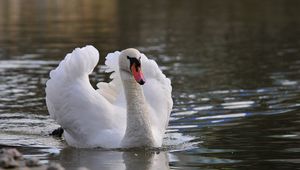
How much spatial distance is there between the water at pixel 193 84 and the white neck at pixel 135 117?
0.18 meters

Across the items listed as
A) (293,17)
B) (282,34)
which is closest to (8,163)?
(282,34)

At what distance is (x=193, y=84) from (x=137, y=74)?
7.50 meters

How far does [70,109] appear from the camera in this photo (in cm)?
1284

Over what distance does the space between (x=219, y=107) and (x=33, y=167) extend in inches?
288

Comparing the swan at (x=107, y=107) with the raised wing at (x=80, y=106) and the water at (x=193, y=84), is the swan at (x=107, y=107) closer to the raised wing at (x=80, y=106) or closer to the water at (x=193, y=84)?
the raised wing at (x=80, y=106)

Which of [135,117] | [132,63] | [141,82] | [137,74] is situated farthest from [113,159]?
[132,63]

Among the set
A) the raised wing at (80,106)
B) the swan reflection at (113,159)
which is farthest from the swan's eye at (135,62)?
the swan reflection at (113,159)

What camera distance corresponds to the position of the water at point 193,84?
12094mm

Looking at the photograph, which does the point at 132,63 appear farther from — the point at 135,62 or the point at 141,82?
the point at 141,82

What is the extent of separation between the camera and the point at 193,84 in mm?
19641

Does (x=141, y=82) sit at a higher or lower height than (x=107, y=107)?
higher

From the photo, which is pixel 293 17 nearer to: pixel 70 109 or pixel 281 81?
pixel 281 81

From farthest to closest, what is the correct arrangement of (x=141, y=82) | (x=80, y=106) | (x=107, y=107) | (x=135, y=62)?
(x=107, y=107), (x=80, y=106), (x=135, y=62), (x=141, y=82)

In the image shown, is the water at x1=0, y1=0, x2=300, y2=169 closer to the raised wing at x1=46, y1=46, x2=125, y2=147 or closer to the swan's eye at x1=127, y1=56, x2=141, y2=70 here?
the raised wing at x1=46, y1=46, x2=125, y2=147
